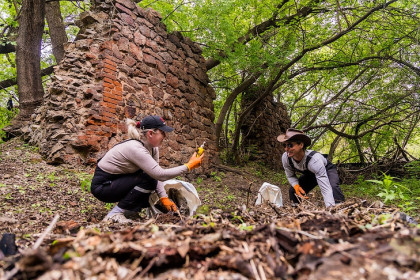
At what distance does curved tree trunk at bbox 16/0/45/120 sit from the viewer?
564 centimetres

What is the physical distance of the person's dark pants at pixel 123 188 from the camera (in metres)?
2.92

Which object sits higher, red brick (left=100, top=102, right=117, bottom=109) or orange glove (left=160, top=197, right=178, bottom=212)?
red brick (left=100, top=102, right=117, bottom=109)

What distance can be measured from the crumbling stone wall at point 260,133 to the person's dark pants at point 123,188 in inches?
255

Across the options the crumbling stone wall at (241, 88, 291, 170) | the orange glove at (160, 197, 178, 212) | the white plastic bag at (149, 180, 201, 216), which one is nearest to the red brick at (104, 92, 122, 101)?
the white plastic bag at (149, 180, 201, 216)

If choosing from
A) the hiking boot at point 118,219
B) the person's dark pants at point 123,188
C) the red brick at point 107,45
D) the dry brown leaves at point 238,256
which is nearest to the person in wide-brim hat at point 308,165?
the person's dark pants at point 123,188

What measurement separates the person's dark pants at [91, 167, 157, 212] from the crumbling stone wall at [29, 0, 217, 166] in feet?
4.31

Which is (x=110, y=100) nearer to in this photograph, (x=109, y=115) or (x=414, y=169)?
(x=109, y=115)

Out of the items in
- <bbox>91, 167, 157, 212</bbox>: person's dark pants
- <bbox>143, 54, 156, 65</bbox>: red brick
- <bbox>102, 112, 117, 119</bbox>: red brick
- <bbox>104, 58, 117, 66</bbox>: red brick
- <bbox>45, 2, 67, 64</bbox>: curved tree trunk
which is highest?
<bbox>45, 2, 67, 64</bbox>: curved tree trunk

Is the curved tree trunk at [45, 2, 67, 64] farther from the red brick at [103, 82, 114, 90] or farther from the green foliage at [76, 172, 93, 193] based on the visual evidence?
the green foliage at [76, 172, 93, 193]

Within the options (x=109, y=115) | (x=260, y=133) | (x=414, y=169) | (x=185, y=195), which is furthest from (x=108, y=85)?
(x=414, y=169)

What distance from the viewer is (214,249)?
3.70 feet

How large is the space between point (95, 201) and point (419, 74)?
875cm

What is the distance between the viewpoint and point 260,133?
957cm

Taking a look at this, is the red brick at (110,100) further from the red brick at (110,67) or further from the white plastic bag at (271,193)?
the white plastic bag at (271,193)
